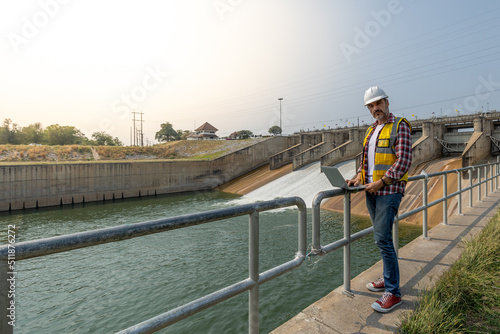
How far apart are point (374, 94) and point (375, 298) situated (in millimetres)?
1942

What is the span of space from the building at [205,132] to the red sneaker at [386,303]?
90.1 metres

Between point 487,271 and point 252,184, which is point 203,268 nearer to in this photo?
point 487,271

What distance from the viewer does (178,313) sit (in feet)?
4.97

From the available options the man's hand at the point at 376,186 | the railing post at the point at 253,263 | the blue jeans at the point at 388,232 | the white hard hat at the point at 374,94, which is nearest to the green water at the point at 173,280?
the blue jeans at the point at 388,232

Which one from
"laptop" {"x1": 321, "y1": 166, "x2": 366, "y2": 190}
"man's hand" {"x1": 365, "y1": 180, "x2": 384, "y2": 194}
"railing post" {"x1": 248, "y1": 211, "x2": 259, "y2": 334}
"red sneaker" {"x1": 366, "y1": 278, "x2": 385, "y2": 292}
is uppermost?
"laptop" {"x1": 321, "y1": 166, "x2": 366, "y2": 190}

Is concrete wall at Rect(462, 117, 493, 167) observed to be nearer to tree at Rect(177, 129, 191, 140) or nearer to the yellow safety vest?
the yellow safety vest

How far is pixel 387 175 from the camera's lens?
2.40m

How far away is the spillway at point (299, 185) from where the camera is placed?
19.8 metres

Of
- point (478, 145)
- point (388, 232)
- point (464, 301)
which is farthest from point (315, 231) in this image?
point (478, 145)

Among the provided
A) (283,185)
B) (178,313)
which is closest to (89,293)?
(178,313)

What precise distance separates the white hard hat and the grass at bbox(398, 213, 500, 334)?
5.73 ft

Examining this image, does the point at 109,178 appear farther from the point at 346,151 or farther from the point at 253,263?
the point at 253,263

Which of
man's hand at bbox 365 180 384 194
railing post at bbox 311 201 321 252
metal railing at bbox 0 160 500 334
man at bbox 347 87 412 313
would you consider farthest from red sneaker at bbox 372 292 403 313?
man's hand at bbox 365 180 384 194

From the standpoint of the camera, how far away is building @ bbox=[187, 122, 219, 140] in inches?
3590
